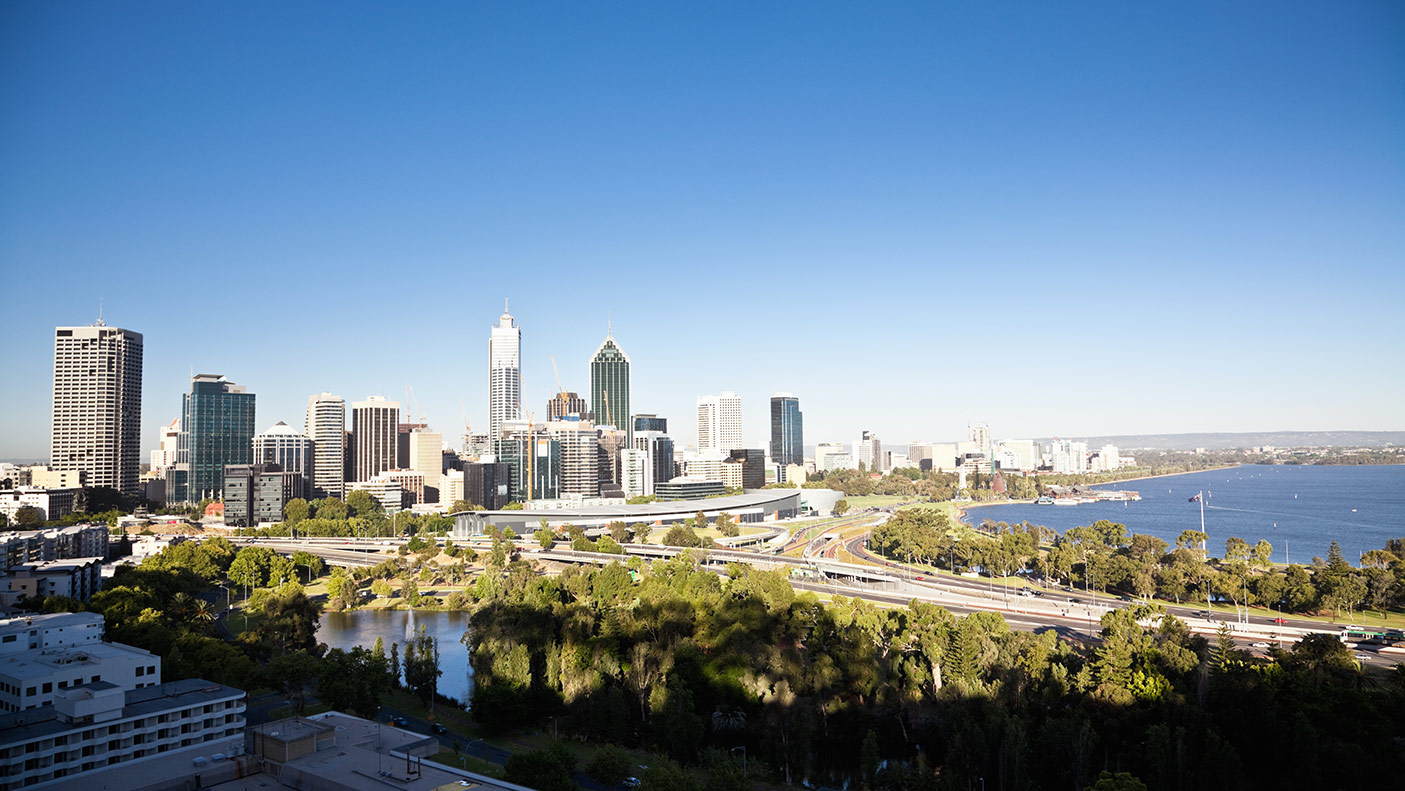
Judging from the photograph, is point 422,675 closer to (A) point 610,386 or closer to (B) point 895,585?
(B) point 895,585

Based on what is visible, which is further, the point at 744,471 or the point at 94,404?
the point at 744,471

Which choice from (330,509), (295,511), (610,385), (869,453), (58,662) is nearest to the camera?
(58,662)

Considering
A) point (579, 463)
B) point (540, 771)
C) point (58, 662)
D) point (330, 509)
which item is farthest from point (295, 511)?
point (540, 771)

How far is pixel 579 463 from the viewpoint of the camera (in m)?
82.6

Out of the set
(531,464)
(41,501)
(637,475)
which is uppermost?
(531,464)

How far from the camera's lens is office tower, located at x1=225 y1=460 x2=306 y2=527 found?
69.3 meters

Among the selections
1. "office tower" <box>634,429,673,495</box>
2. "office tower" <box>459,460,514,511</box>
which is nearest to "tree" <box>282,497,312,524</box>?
"office tower" <box>459,460,514,511</box>

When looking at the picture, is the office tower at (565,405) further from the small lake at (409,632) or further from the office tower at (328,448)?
the small lake at (409,632)

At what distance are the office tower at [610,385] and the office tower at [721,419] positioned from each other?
33421mm

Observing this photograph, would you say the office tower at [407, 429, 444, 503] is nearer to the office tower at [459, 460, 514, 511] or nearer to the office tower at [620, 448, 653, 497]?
the office tower at [459, 460, 514, 511]

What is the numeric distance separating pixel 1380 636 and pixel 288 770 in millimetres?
33458

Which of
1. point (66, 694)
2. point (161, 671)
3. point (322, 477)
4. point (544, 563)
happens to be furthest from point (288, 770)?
point (322, 477)

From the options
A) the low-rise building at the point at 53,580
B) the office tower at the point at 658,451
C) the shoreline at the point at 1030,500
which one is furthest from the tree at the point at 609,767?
the office tower at the point at 658,451

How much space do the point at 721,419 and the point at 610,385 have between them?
36379 mm
